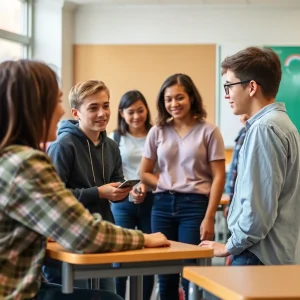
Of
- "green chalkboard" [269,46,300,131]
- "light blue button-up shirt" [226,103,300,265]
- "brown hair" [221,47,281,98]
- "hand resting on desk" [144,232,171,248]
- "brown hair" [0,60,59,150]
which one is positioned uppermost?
"green chalkboard" [269,46,300,131]

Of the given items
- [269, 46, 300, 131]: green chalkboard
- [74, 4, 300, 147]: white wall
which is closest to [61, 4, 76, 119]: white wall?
[74, 4, 300, 147]: white wall

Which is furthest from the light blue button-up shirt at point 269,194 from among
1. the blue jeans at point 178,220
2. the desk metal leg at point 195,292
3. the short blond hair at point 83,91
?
the blue jeans at point 178,220

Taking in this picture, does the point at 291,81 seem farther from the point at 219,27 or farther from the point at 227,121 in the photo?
the point at 219,27

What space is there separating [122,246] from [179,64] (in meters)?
5.73

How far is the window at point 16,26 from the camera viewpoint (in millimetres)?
7113

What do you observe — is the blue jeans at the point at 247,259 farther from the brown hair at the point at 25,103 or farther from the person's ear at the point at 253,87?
the brown hair at the point at 25,103

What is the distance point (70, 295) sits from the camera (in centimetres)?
245

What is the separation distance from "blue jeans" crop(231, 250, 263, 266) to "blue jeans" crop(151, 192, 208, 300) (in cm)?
118

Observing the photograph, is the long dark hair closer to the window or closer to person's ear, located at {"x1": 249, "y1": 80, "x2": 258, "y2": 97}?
person's ear, located at {"x1": 249, "y1": 80, "x2": 258, "y2": 97}

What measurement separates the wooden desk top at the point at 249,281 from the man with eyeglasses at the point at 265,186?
1.28 ft

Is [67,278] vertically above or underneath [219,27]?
underneath

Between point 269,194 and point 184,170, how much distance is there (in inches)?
55.4

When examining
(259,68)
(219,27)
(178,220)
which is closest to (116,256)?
(259,68)

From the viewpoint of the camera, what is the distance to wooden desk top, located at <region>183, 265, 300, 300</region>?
5.62ft
